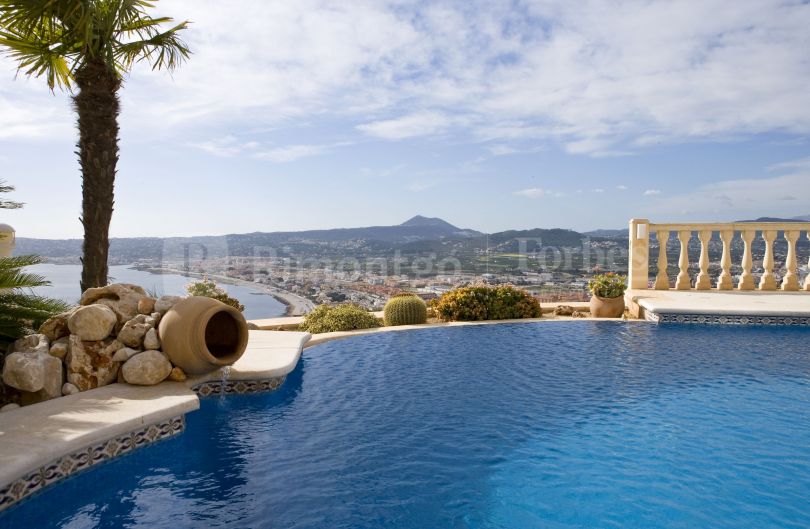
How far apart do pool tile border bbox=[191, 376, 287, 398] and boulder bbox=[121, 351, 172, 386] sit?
481 millimetres

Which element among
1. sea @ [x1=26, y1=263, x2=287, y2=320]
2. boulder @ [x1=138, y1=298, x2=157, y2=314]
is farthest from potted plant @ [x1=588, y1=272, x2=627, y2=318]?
boulder @ [x1=138, y1=298, x2=157, y2=314]

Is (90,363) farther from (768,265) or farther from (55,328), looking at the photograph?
(768,265)

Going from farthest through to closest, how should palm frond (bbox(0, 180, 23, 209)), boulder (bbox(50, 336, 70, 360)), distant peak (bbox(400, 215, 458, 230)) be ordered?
distant peak (bbox(400, 215, 458, 230)) → palm frond (bbox(0, 180, 23, 209)) → boulder (bbox(50, 336, 70, 360))

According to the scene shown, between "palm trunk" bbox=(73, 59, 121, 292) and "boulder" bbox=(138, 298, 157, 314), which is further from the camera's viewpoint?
"palm trunk" bbox=(73, 59, 121, 292)

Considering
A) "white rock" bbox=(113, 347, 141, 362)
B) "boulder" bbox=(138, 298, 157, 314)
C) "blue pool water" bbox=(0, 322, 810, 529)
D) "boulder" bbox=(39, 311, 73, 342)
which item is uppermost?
"boulder" bbox=(138, 298, 157, 314)

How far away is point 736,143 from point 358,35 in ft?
54.5

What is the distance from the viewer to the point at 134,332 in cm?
642

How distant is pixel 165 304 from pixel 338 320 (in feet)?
16.0

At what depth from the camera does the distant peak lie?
134 ft

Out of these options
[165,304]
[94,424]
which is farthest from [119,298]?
[94,424]

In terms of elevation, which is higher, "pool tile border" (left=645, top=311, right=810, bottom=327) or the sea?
the sea

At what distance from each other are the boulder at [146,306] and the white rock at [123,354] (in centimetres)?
62

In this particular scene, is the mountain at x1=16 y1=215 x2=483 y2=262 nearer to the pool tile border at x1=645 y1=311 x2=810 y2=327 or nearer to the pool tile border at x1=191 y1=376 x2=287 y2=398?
the pool tile border at x1=191 y1=376 x2=287 y2=398

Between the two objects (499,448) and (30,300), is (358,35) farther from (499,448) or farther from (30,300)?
(499,448)
